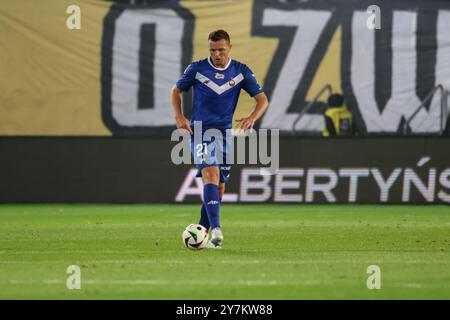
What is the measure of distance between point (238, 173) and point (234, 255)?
29.9 feet

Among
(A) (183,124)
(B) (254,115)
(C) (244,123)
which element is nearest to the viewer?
(A) (183,124)

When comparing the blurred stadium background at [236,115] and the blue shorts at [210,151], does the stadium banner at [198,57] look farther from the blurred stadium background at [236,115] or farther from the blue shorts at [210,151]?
the blue shorts at [210,151]

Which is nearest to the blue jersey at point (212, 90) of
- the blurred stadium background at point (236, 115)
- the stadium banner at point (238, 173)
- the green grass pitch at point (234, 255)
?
the green grass pitch at point (234, 255)

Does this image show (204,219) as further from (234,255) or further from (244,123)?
(234,255)

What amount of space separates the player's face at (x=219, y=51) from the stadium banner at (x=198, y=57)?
10.2m

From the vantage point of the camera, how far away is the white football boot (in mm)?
11914

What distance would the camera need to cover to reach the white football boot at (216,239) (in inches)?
469

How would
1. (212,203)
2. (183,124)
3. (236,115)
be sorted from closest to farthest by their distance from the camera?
(183,124) → (212,203) → (236,115)

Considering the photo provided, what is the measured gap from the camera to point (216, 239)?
39.2 feet

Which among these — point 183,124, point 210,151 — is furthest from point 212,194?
point 183,124

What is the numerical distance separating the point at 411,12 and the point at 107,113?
6.24 meters
